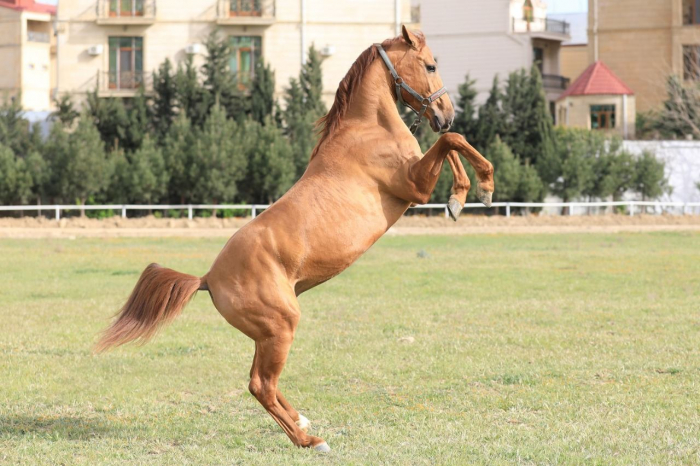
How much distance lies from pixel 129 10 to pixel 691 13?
117 ft

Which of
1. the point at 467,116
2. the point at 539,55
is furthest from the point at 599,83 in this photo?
the point at 467,116

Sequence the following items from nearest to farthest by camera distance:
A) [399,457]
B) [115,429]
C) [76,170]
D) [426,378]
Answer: [399,457], [115,429], [426,378], [76,170]

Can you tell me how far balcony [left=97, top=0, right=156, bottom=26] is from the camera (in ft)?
171

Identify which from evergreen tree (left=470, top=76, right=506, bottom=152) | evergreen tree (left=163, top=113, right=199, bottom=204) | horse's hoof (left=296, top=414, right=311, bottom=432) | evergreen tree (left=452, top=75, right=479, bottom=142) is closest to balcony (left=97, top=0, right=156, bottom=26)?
evergreen tree (left=163, top=113, right=199, bottom=204)

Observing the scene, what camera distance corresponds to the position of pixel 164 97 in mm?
49250

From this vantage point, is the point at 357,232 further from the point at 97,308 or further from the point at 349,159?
the point at 97,308

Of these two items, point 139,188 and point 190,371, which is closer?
point 190,371

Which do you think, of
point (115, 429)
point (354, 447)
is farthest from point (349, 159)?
point (115, 429)

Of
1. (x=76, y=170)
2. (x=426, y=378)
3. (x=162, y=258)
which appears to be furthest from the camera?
(x=76, y=170)

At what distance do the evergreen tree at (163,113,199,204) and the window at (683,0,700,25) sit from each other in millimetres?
35798

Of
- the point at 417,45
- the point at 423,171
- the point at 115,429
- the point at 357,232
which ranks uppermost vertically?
the point at 417,45

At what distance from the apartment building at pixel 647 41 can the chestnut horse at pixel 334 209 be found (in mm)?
59135

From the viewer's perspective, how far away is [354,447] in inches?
292

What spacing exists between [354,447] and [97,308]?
961 centimetres
